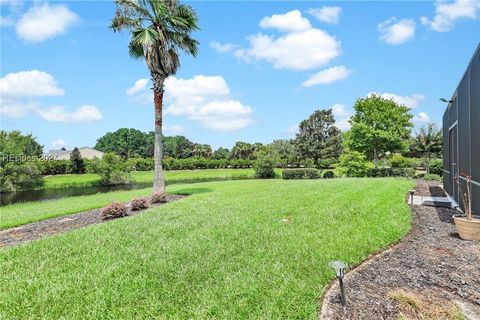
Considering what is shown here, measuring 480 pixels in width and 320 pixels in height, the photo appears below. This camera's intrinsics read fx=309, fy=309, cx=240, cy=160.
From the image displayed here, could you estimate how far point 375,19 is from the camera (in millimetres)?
10133

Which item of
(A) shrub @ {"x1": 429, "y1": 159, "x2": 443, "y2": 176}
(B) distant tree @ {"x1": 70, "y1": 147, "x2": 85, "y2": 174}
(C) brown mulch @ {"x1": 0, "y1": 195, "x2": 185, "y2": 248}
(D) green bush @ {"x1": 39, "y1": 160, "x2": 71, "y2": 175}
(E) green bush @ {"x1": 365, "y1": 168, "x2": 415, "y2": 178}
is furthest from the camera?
(B) distant tree @ {"x1": 70, "y1": 147, "x2": 85, "y2": 174}

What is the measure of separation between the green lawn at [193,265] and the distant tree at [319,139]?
145 ft

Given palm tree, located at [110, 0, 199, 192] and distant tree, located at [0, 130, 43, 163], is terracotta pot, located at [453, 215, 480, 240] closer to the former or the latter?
palm tree, located at [110, 0, 199, 192]

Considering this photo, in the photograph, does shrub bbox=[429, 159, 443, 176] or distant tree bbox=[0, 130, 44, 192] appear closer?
shrub bbox=[429, 159, 443, 176]

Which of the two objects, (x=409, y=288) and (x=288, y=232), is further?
(x=288, y=232)

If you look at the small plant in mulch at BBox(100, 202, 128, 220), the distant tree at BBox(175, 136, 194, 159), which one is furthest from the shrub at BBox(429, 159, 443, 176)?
the distant tree at BBox(175, 136, 194, 159)

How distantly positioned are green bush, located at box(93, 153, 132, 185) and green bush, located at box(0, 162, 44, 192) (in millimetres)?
5985

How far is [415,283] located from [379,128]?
2585 centimetres

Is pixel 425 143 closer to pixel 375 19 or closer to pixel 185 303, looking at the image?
pixel 375 19

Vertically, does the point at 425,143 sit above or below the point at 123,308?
above

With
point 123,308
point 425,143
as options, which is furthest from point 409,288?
point 425,143

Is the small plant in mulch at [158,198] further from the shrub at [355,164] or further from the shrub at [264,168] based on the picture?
the shrub at [264,168]

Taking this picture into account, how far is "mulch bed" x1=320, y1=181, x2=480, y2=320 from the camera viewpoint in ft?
9.98

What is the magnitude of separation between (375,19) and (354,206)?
6394 millimetres
